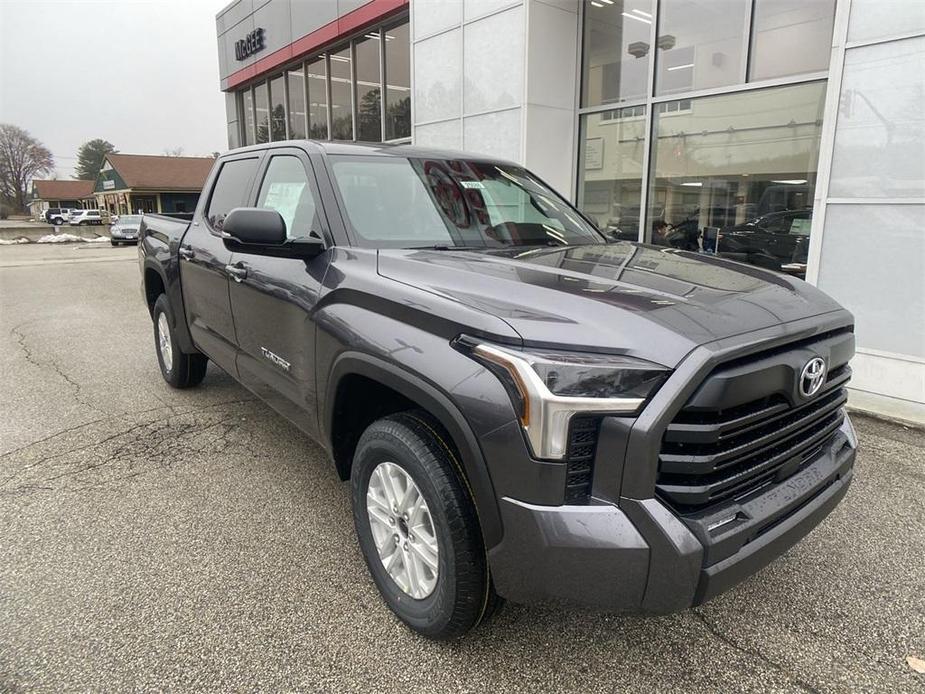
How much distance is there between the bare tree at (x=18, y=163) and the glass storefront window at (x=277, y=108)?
292ft

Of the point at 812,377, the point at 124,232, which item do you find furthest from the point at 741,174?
the point at 124,232

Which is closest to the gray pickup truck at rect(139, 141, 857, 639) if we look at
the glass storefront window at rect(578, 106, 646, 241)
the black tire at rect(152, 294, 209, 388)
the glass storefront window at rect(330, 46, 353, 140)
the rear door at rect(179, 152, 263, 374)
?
the rear door at rect(179, 152, 263, 374)

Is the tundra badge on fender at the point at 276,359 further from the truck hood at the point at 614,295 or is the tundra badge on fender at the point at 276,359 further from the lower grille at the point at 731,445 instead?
the lower grille at the point at 731,445

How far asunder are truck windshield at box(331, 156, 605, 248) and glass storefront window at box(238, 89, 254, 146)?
1782 cm

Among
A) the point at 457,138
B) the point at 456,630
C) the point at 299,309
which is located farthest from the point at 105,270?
the point at 456,630

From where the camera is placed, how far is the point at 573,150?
29.4 feet

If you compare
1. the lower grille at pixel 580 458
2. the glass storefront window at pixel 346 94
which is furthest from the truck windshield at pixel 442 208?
the glass storefront window at pixel 346 94

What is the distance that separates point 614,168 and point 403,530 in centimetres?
745

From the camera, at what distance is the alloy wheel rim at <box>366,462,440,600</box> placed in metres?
2.14

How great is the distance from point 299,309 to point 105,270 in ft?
54.2

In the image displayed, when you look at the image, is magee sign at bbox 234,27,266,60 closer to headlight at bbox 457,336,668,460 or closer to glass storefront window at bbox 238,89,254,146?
glass storefront window at bbox 238,89,254,146

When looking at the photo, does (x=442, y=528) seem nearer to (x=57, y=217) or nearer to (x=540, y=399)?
(x=540, y=399)

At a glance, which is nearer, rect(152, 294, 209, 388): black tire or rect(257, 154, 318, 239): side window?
rect(257, 154, 318, 239): side window

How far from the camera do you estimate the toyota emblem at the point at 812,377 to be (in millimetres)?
1954
